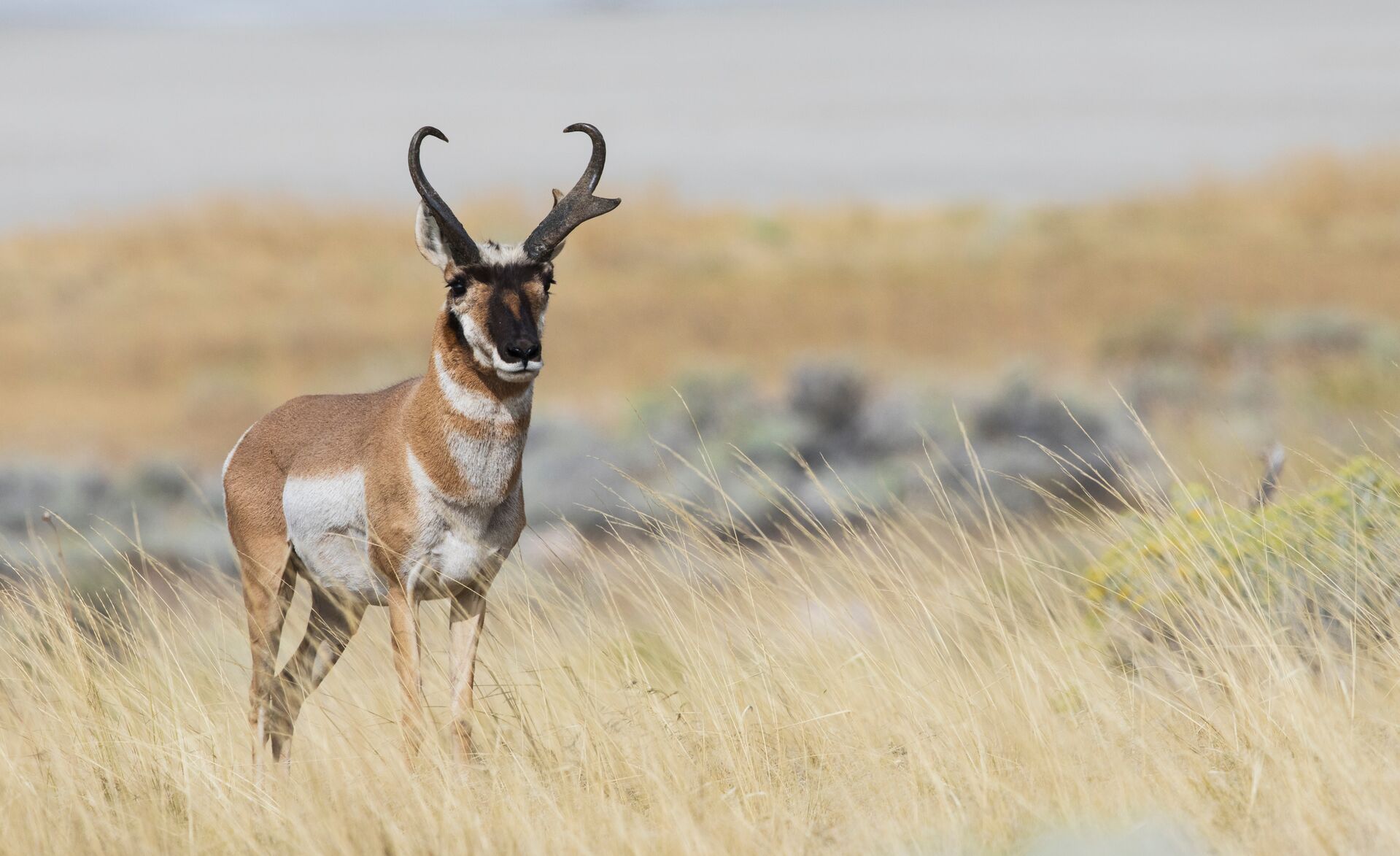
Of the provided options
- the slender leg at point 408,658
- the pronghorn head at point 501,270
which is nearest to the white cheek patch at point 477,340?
the pronghorn head at point 501,270

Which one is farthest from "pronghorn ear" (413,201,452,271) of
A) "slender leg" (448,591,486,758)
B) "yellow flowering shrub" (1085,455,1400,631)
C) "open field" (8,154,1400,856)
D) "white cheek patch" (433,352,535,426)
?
"yellow flowering shrub" (1085,455,1400,631)

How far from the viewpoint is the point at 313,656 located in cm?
465

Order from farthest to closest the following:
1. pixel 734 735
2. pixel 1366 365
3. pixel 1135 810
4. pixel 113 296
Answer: pixel 113 296 → pixel 1366 365 → pixel 734 735 → pixel 1135 810

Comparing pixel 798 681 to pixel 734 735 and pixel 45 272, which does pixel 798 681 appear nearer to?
pixel 734 735

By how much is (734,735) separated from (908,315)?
873 inches

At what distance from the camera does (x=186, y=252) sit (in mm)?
31828

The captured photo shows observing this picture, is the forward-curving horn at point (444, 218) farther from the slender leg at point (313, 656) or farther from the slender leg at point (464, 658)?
the slender leg at point (313, 656)

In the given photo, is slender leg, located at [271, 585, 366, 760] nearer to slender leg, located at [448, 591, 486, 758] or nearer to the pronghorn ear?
slender leg, located at [448, 591, 486, 758]

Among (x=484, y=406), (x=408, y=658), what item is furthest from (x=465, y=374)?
(x=408, y=658)

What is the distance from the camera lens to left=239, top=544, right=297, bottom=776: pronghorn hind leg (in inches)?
175

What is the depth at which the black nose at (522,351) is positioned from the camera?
149 inches

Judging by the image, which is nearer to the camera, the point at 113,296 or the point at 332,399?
the point at 332,399

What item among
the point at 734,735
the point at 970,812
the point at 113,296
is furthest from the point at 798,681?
the point at 113,296

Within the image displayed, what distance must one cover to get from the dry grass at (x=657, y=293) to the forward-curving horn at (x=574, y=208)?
15.4 metres
